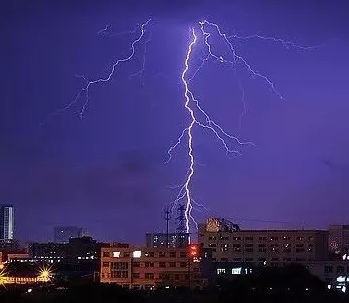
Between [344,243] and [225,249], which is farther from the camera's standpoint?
[344,243]

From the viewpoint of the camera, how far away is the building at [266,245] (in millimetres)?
65375

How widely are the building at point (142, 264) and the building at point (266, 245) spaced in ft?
43.3

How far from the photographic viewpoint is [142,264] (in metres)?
51.6

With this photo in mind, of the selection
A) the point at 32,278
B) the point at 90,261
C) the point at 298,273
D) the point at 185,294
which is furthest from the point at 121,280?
the point at 90,261

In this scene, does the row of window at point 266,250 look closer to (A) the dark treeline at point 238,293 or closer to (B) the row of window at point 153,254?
(B) the row of window at point 153,254

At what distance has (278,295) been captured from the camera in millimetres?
34562

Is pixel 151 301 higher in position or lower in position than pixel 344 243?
lower

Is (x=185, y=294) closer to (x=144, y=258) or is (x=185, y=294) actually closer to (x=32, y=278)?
(x=144, y=258)

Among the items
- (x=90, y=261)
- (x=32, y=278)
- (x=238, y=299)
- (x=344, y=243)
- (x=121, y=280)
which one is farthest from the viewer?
(x=344, y=243)

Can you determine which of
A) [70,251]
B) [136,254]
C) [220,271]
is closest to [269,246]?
[220,271]

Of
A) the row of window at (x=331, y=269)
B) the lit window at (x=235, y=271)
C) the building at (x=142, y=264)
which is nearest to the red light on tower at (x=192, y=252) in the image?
the building at (x=142, y=264)

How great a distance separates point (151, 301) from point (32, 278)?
22259 millimetres

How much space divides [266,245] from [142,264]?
55.6ft

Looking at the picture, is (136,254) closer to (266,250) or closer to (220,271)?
(220,271)
